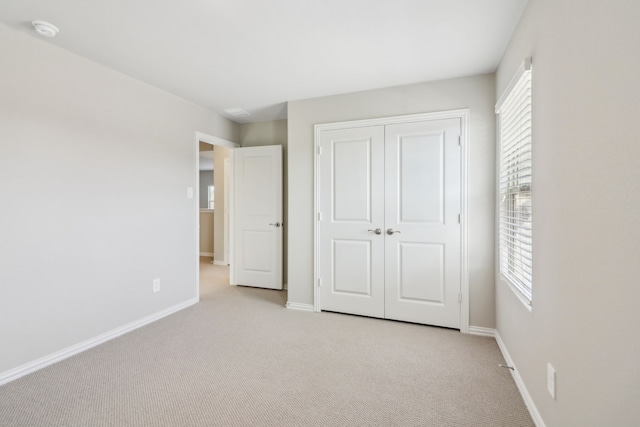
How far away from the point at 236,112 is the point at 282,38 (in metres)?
2.02

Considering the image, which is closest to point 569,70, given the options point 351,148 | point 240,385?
point 351,148

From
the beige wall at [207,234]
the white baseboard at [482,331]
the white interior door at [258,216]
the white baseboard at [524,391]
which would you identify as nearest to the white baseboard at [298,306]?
the white interior door at [258,216]

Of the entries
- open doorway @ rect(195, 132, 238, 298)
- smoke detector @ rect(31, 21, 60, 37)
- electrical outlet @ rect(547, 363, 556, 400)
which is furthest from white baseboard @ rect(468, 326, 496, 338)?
smoke detector @ rect(31, 21, 60, 37)

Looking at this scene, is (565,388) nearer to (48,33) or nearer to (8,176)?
(8,176)

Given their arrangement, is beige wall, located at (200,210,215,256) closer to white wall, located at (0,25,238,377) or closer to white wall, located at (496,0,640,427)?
white wall, located at (0,25,238,377)

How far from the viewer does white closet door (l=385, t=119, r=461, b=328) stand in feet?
9.67

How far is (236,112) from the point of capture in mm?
4098

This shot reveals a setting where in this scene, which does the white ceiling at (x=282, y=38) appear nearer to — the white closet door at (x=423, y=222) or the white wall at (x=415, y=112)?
the white wall at (x=415, y=112)

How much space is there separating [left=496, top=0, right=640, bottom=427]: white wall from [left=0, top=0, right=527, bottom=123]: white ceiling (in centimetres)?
57

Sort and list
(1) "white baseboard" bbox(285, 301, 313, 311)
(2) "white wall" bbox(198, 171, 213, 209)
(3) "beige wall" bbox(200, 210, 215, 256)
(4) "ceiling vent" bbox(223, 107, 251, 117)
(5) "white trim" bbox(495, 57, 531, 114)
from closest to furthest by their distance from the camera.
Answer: (5) "white trim" bbox(495, 57, 531, 114)
(1) "white baseboard" bbox(285, 301, 313, 311)
(4) "ceiling vent" bbox(223, 107, 251, 117)
(3) "beige wall" bbox(200, 210, 215, 256)
(2) "white wall" bbox(198, 171, 213, 209)

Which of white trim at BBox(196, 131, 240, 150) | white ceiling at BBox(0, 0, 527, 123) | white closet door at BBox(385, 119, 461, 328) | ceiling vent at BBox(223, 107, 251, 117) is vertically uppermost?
ceiling vent at BBox(223, 107, 251, 117)

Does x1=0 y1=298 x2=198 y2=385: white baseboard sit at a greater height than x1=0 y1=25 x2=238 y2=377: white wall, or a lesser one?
lesser

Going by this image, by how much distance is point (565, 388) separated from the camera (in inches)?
51.8

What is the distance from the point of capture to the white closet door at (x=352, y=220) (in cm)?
322
